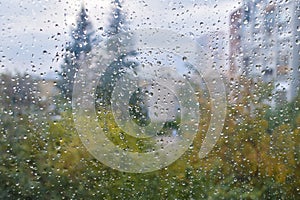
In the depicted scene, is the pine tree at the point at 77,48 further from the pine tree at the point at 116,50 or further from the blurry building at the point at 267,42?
the blurry building at the point at 267,42

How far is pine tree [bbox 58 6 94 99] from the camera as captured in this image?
1.18 metres

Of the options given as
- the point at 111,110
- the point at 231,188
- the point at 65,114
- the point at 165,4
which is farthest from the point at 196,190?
the point at 165,4

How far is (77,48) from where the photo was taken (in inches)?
46.5

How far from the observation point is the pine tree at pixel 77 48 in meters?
1.18

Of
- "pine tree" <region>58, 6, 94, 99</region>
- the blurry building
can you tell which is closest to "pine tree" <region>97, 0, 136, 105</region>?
"pine tree" <region>58, 6, 94, 99</region>

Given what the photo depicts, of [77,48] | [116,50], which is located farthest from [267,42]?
[77,48]

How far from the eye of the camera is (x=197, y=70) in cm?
122

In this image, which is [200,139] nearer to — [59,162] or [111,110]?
[111,110]

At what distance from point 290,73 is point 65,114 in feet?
2.43

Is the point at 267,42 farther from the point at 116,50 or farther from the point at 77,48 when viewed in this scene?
the point at 77,48

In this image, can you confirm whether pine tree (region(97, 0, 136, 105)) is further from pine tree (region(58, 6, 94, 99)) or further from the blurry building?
the blurry building

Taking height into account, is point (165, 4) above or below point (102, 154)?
above

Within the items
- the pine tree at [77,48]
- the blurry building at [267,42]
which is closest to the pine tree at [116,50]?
the pine tree at [77,48]

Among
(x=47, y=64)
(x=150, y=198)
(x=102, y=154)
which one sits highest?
(x=47, y=64)
